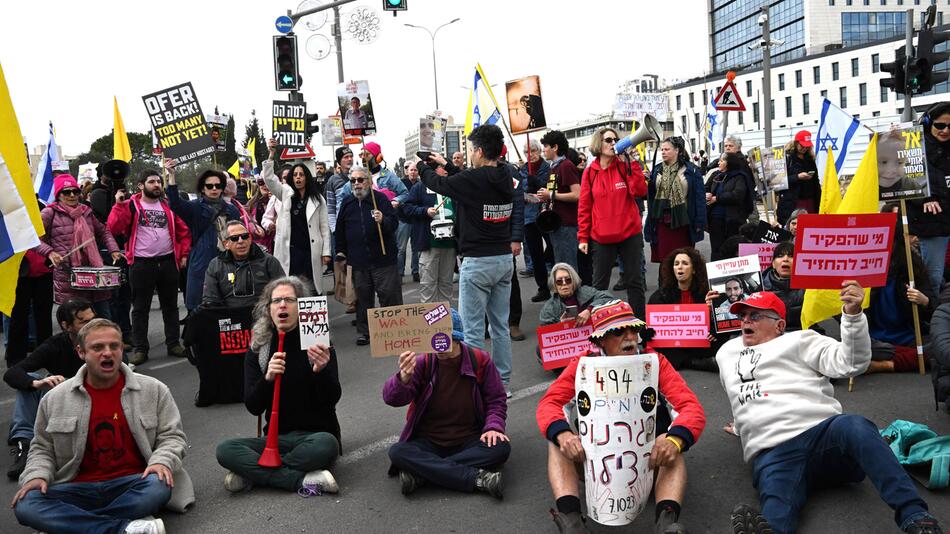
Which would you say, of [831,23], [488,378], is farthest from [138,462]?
[831,23]

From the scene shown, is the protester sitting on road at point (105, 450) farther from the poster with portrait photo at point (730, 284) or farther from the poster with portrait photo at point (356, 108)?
the poster with portrait photo at point (356, 108)

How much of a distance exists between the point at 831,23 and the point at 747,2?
14.2 m

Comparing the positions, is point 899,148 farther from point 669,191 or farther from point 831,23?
point 831,23

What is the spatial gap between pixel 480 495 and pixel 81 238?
5425 mm

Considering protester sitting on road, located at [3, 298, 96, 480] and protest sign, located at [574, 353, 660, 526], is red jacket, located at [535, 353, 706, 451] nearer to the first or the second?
protest sign, located at [574, 353, 660, 526]

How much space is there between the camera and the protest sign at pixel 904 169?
20.5 feet

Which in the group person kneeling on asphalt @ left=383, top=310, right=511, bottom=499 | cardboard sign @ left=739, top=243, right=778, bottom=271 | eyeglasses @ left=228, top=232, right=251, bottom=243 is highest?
eyeglasses @ left=228, top=232, right=251, bottom=243

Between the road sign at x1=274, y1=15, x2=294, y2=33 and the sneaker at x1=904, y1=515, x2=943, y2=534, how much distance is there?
12982mm

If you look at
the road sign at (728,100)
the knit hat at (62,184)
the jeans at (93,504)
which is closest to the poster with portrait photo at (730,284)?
the jeans at (93,504)

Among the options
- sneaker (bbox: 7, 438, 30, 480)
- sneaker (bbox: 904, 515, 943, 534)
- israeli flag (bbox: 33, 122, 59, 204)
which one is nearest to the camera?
sneaker (bbox: 904, 515, 943, 534)

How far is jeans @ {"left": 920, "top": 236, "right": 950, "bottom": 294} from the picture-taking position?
7.09m

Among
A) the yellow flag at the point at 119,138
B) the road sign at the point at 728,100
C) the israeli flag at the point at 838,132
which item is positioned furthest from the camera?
the road sign at the point at 728,100

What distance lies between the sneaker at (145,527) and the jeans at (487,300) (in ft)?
8.61

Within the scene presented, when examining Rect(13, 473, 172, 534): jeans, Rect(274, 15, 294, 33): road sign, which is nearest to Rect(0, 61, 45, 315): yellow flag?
Rect(13, 473, 172, 534): jeans
